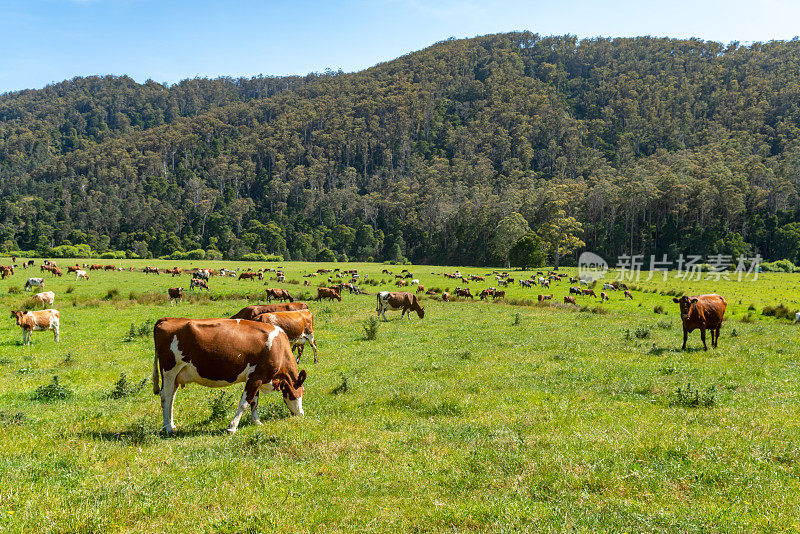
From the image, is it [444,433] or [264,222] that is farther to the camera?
[264,222]

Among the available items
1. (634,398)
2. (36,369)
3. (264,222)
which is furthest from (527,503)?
(264,222)

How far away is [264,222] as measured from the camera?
574 feet

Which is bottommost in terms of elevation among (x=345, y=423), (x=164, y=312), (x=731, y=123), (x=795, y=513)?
(x=164, y=312)

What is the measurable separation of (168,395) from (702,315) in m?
19.4

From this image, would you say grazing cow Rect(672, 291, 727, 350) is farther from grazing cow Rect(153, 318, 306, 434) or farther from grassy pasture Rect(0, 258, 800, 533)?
grazing cow Rect(153, 318, 306, 434)

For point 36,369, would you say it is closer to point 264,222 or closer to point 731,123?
point 264,222

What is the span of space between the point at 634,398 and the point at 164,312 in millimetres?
30251

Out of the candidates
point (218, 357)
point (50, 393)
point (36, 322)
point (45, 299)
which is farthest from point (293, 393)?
point (45, 299)

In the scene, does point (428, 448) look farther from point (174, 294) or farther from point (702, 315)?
point (174, 294)

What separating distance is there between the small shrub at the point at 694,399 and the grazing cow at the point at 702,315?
8.00m

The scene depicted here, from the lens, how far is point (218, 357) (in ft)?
30.0

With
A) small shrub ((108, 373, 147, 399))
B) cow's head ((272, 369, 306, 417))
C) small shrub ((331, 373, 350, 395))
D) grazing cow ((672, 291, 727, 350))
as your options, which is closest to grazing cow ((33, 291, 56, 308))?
small shrub ((108, 373, 147, 399))

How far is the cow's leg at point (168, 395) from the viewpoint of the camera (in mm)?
9008

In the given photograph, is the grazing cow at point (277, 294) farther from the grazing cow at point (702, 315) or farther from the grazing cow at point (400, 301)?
the grazing cow at point (702, 315)
